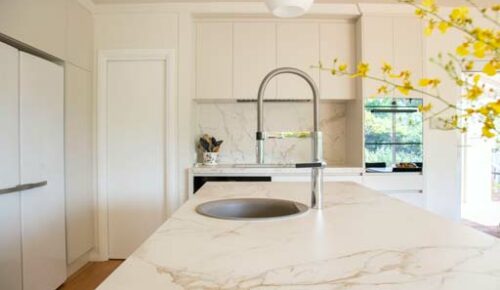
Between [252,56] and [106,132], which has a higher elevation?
[252,56]

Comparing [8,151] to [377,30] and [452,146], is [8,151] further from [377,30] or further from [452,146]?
[452,146]

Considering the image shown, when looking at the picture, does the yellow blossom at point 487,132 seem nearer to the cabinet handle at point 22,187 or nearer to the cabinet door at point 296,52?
the cabinet handle at point 22,187

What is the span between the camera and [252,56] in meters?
3.24

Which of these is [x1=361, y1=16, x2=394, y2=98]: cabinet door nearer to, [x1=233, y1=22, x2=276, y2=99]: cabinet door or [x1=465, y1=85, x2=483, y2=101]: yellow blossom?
[x1=233, y1=22, x2=276, y2=99]: cabinet door

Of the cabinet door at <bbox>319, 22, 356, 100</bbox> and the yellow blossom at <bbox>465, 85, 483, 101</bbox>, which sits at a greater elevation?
the cabinet door at <bbox>319, 22, 356, 100</bbox>

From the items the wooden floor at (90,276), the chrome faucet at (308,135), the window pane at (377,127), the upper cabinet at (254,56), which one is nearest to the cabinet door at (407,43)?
the window pane at (377,127)

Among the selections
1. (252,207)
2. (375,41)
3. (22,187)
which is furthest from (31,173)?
(375,41)

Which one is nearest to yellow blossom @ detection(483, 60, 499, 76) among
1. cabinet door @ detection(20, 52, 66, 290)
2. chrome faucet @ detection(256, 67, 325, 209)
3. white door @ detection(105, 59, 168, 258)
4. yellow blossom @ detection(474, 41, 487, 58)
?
yellow blossom @ detection(474, 41, 487, 58)

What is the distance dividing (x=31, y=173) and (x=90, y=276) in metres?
1.13

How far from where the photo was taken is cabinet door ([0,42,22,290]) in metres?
1.87

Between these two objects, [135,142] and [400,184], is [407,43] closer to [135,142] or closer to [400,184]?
[400,184]

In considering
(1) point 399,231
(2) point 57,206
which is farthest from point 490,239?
(2) point 57,206

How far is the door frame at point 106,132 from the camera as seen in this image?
121 inches

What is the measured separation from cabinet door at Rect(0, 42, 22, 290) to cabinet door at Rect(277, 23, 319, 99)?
7.09 ft
